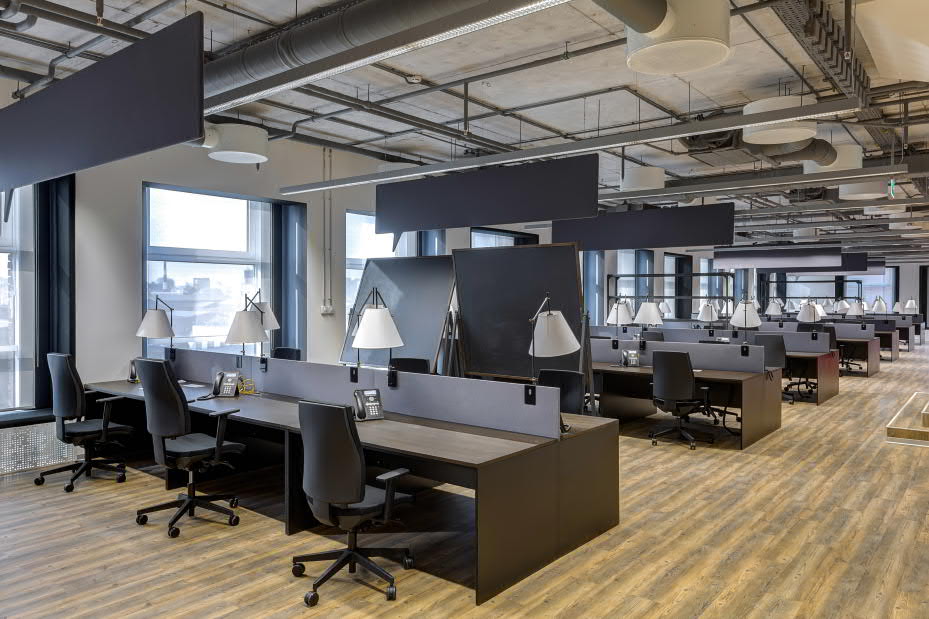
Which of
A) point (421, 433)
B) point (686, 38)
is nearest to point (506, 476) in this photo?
point (421, 433)

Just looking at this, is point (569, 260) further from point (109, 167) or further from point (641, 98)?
point (109, 167)

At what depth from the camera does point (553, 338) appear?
398 centimetres

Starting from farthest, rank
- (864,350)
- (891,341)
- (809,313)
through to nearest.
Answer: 1. (891,341)
2. (864,350)
3. (809,313)

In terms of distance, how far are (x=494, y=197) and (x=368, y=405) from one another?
2.86 meters

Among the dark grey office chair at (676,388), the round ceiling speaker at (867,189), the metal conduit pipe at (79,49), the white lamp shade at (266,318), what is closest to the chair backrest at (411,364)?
the white lamp shade at (266,318)

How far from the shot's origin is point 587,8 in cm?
477

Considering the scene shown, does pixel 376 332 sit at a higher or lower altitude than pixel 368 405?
higher

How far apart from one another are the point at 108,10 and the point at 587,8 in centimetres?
345

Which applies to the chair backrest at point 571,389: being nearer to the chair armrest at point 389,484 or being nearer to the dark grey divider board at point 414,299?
the dark grey divider board at point 414,299

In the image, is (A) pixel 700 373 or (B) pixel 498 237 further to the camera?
(B) pixel 498 237

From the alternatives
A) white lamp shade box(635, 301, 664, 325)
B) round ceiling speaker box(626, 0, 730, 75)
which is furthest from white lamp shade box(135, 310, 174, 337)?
white lamp shade box(635, 301, 664, 325)

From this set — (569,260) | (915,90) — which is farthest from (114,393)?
(915,90)

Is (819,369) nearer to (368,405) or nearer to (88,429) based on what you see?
(368,405)

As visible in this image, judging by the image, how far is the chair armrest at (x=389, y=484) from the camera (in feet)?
10.7
